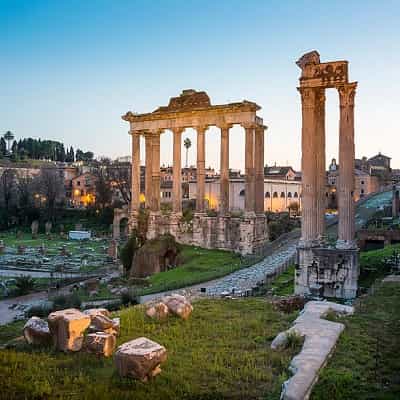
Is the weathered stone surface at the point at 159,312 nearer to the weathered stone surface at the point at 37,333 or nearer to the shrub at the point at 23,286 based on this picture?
the weathered stone surface at the point at 37,333

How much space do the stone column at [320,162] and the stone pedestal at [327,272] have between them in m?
1.08

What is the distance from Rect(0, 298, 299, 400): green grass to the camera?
7637mm

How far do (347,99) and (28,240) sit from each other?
5263 centimetres

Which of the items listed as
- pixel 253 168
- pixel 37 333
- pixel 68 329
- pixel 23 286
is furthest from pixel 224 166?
pixel 68 329

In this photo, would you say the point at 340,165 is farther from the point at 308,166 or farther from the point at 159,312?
the point at 159,312

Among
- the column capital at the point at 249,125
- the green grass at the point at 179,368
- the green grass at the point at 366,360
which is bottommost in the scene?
the green grass at the point at 179,368

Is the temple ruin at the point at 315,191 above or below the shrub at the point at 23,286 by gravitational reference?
above

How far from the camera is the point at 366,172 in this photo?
81750 mm

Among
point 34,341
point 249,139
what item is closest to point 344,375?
point 34,341

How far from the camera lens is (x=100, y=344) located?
965cm

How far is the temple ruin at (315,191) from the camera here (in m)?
17.3

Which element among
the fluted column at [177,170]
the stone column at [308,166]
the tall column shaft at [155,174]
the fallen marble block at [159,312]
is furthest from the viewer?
the tall column shaft at [155,174]

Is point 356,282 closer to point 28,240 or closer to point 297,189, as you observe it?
point 28,240

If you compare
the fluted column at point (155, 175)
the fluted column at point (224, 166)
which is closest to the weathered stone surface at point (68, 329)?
the fluted column at point (224, 166)
